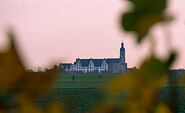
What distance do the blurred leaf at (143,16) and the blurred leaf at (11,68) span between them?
0.08 meters

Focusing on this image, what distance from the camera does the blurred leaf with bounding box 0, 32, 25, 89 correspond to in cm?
23

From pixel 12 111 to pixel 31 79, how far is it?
0.08ft

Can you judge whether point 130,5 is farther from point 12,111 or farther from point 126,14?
point 12,111

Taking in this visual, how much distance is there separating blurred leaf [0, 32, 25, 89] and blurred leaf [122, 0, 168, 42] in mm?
76

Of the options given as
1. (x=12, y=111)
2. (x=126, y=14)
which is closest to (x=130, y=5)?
(x=126, y=14)

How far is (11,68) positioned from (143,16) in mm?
93

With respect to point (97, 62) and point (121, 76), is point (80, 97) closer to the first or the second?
point (121, 76)

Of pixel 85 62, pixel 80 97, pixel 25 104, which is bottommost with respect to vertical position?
pixel 80 97

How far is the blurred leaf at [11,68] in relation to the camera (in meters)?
0.23

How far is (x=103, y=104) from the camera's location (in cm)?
24

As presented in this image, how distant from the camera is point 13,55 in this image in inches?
9.2

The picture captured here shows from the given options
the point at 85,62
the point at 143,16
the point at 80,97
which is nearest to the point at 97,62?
the point at 85,62

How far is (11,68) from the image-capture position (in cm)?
23

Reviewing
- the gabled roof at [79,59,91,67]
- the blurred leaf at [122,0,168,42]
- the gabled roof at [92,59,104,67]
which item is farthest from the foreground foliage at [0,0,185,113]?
the gabled roof at [92,59,104,67]
